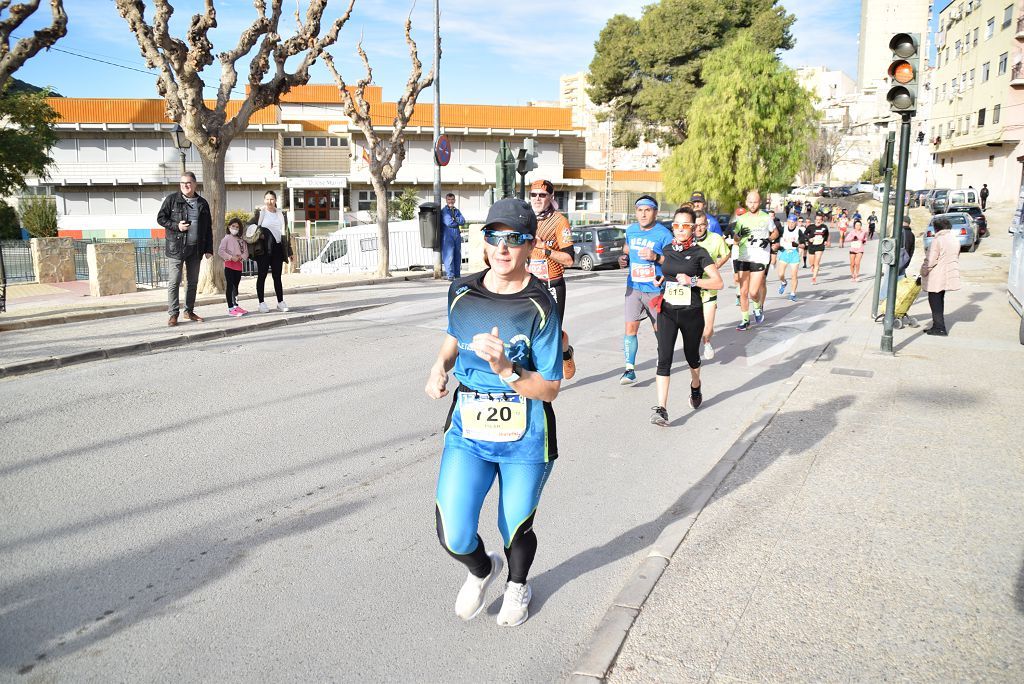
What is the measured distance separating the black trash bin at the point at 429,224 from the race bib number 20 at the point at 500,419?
1656 cm

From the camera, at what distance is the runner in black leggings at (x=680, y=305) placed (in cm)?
690

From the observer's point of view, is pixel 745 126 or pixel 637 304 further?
pixel 745 126

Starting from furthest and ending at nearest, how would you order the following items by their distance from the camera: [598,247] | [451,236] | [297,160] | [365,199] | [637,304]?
[365,199] < [297,160] < [598,247] < [451,236] < [637,304]

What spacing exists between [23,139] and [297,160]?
907 inches

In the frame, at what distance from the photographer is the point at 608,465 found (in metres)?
5.92

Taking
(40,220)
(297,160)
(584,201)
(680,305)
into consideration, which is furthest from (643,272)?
(584,201)

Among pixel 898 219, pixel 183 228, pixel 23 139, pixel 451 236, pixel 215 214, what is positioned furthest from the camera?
pixel 23 139

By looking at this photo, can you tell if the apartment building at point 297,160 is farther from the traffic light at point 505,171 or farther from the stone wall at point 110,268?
the traffic light at point 505,171

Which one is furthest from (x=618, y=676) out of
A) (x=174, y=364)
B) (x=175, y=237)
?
(x=175, y=237)

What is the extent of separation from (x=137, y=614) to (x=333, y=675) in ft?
3.61

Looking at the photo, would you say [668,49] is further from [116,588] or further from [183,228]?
[116,588]

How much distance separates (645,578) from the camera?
4043mm

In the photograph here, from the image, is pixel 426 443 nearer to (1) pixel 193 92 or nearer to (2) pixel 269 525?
(2) pixel 269 525

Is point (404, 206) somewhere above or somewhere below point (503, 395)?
above
